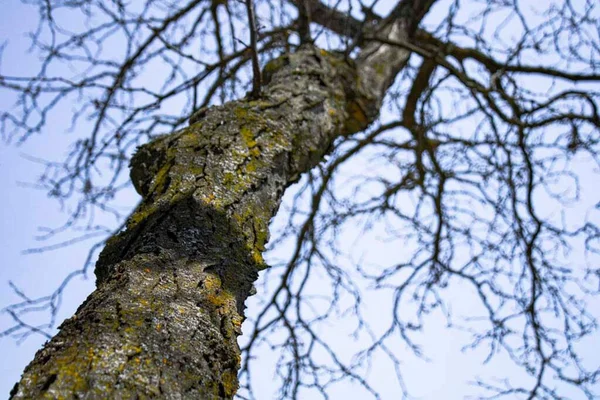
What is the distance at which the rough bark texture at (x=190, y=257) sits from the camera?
2.56 feet

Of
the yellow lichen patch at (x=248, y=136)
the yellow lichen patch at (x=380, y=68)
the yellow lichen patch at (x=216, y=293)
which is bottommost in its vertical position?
the yellow lichen patch at (x=216, y=293)

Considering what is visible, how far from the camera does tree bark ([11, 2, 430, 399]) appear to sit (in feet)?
2.56

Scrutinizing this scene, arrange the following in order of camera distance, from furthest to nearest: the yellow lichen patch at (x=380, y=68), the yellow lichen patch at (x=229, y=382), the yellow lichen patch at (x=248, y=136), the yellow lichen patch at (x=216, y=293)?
1. the yellow lichen patch at (x=380, y=68)
2. the yellow lichen patch at (x=248, y=136)
3. the yellow lichen patch at (x=216, y=293)
4. the yellow lichen patch at (x=229, y=382)

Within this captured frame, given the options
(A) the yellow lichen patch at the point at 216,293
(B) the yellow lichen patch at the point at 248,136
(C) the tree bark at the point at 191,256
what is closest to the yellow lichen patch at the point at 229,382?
(C) the tree bark at the point at 191,256

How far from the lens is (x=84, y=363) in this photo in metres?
0.76

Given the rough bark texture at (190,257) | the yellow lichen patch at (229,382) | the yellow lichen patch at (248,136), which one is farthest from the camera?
the yellow lichen patch at (248,136)

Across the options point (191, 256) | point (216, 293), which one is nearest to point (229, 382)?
point (216, 293)

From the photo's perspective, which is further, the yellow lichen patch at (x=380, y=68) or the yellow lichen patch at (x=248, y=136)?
the yellow lichen patch at (x=380, y=68)

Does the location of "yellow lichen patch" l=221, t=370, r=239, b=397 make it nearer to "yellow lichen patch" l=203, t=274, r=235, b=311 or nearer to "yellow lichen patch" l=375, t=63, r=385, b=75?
"yellow lichen patch" l=203, t=274, r=235, b=311

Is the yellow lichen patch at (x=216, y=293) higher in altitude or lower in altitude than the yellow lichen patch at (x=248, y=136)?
lower

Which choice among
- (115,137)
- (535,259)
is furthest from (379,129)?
(115,137)

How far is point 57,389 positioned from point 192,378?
8.2 inches

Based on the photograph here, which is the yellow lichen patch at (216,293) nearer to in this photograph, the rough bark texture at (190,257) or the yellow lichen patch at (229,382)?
the rough bark texture at (190,257)

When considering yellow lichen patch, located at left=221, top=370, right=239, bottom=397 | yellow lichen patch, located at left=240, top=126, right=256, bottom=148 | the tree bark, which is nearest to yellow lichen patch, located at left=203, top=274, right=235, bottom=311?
the tree bark
